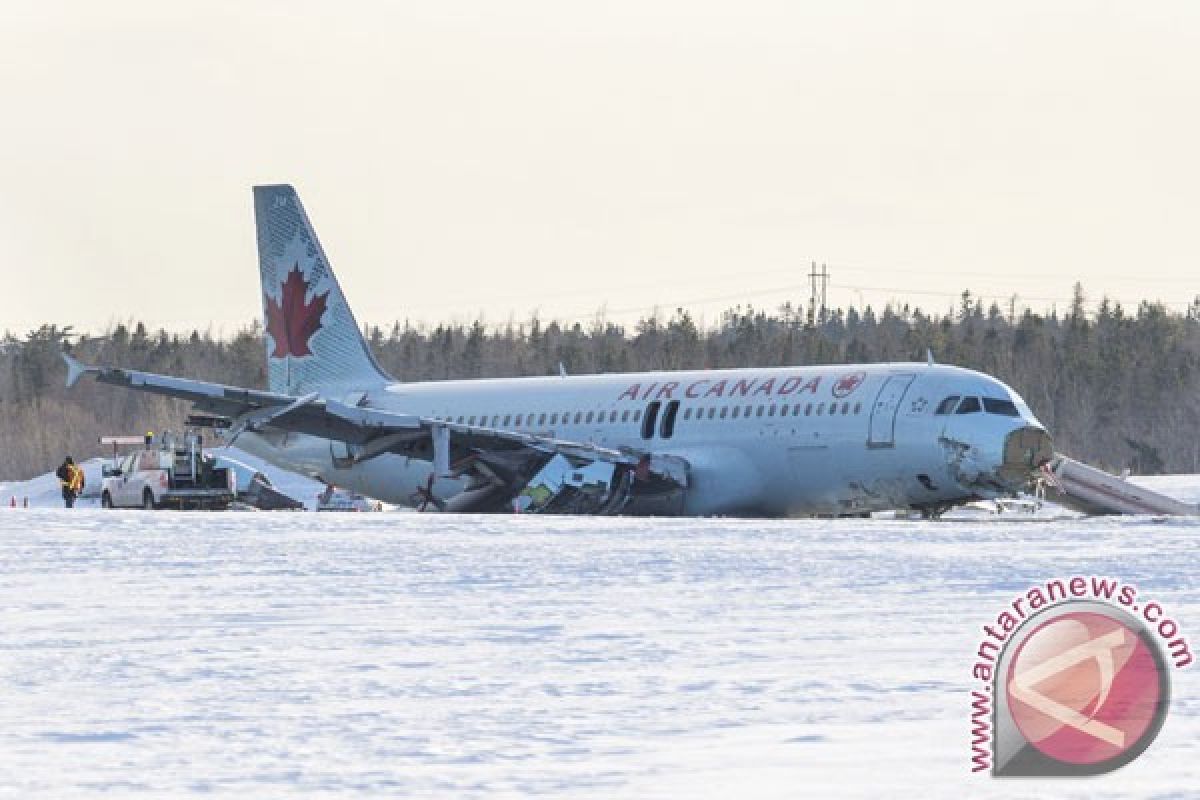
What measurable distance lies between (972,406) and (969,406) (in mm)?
51

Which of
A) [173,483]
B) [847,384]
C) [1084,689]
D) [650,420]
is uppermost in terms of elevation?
[847,384]

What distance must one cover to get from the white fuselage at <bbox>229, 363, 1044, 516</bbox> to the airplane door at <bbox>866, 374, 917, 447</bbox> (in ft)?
0.08

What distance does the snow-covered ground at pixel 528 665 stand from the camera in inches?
540

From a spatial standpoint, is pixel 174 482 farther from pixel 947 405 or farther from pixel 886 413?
pixel 947 405

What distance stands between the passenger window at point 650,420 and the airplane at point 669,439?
0.12 feet

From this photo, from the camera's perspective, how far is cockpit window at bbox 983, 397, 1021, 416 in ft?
139

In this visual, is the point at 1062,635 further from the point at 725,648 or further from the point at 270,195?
the point at 270,195

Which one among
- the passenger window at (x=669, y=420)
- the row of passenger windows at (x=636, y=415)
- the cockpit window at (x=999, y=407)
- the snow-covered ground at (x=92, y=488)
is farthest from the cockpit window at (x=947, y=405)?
the snow-covered ground at (x=92, y=488)

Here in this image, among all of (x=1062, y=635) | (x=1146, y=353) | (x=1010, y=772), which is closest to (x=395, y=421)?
(x=1062, y=635)

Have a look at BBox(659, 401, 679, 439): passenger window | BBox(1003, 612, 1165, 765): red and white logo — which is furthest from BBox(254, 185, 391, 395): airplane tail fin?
BBox(1003, 612, 1165, 765): red and white logo

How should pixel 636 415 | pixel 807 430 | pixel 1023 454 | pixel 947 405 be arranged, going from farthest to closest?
pixel 636 415
pixel 807 430
pixel 947 405
pixel 1023 454

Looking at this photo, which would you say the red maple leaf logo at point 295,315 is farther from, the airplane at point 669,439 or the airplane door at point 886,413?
the airplane door at point 886,413

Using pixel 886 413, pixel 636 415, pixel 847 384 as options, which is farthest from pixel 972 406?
pixel 636 415

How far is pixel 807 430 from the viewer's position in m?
43.5
